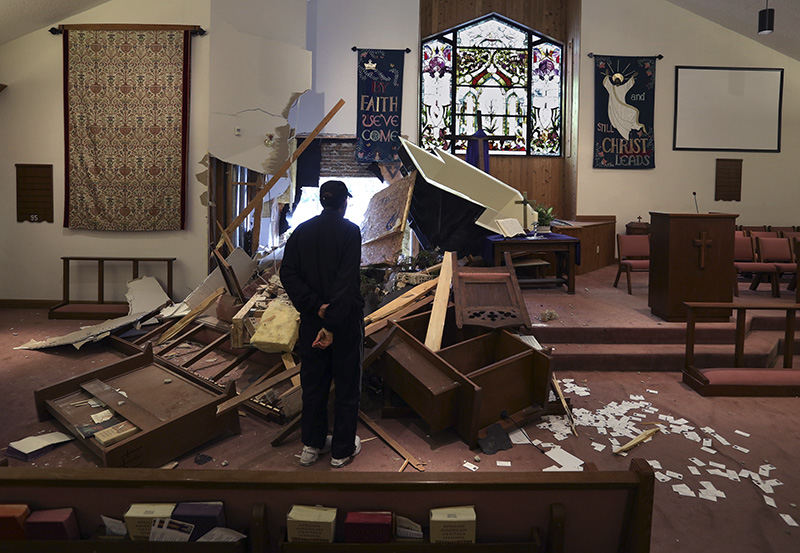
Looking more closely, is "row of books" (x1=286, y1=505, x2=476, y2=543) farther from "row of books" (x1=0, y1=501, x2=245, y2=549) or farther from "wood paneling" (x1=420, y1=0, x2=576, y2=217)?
"wood paneling" (x1=420, y1=0, x2=576, y2=217)

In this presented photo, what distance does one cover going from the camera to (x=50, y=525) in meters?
1.51

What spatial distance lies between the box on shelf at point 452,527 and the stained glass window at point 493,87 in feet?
30.6

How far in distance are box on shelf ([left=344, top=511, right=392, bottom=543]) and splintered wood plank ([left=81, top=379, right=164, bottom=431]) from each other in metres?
2.17

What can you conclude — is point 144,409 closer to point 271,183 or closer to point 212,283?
point 212,283

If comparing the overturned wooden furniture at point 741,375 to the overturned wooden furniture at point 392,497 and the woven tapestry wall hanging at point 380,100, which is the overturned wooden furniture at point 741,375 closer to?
the overturned wooden furniture at point 392,497

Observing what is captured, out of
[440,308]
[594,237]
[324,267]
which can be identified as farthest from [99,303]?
[594,237]

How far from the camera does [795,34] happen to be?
29.7 ft

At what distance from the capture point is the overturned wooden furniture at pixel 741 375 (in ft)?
14.4

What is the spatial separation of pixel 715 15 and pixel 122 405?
419 inches

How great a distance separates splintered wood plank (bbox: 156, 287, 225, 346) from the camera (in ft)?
19.1

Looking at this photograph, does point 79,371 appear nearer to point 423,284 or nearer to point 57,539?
point 423,284

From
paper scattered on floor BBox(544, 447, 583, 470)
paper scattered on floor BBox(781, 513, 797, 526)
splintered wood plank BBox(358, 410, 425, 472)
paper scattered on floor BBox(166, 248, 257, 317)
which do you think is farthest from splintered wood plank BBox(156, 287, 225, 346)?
paper scattered on floor BBox(781, 513, 797, 526)

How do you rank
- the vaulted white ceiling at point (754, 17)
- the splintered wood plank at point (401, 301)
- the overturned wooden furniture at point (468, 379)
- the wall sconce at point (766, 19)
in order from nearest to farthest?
the overturned wooden furniture at point (468, 379) → the splintered wood plank at point (401, 301) → the wall sconce at point (766, 19) → the vaulted white ceiling at point (754, 17)

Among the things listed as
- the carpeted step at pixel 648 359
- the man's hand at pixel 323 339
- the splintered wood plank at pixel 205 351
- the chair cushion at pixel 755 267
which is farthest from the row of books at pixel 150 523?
the chair cushion at pixel 755 267
